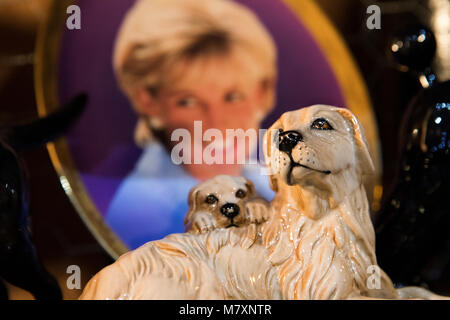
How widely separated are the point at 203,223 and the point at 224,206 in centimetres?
5

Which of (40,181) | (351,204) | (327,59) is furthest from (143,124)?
(351,204)

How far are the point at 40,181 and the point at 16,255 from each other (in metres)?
0.64

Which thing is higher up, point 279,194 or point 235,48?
point 235,48

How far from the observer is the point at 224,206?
0.95m

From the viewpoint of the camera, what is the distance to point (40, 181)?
1.65 metres

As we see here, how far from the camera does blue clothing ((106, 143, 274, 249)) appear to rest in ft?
4.93

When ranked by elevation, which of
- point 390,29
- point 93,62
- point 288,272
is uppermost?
point 390,29

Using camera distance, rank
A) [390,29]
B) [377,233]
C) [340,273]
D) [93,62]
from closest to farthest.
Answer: [340,273], [377,233], [93,62], [390,29]

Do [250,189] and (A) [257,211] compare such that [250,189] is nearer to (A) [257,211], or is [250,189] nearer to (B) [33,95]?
(A) [257,211]

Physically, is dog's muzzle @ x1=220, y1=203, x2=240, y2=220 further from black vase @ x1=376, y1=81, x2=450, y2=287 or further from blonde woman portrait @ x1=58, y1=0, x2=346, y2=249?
blonde woman portrait @ x1=58, y1=0, x2=346, y2=249

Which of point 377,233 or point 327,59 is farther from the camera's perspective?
point 327,59

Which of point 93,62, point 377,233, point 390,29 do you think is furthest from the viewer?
point 390,29

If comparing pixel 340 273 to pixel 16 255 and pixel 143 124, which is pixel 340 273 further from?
pixel 143 124

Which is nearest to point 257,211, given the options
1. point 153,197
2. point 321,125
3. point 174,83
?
point 321,125
